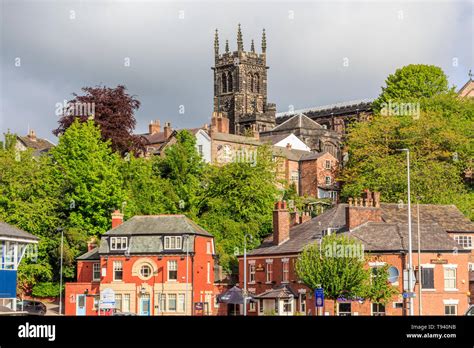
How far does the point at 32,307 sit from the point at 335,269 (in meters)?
21.4

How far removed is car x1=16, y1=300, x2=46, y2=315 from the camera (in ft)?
205

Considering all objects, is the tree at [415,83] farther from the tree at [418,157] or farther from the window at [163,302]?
the window at [163,302]

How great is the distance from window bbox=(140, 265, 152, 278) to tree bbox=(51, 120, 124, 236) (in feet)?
24.9

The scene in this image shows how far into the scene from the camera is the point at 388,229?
62.8 metres

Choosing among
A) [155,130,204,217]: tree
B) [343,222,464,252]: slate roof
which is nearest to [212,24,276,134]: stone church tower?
[155,130,204,217]: tree

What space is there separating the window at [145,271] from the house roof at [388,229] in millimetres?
7447

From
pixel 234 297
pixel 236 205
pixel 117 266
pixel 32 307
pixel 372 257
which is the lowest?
pixel 32 307

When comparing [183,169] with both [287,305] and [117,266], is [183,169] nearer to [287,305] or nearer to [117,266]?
[117,266]

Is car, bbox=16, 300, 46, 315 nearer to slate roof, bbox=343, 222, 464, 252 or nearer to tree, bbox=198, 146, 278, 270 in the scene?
tree, bbox=198, 146, 278, 270

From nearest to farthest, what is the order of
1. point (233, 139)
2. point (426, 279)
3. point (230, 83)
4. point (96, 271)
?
1. point (426, 279)
2. point (96, 271)
3. point (233, 139)
4. point (230, 83)

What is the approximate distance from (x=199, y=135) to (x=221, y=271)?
41.4m

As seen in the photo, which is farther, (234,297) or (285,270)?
(285,270)

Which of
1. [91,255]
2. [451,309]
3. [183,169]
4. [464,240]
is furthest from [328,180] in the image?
[451,309]

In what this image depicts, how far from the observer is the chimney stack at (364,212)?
64.4m
